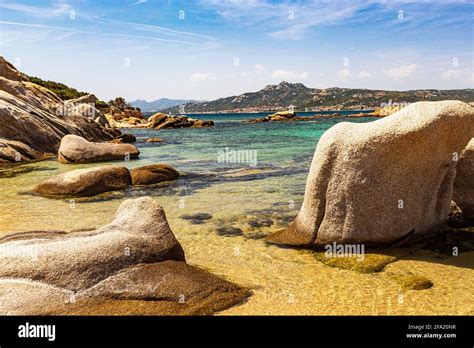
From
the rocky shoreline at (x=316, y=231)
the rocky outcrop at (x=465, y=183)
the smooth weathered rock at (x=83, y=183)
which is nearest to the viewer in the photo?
the rocky shoreline at (x=316, y=231)

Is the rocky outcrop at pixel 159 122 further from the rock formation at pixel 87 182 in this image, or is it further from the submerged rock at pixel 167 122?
the rock formation at pixel 87 182

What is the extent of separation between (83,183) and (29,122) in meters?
16.6

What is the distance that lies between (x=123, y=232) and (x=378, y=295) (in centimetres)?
471

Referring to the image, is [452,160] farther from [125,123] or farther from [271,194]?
[125,123]

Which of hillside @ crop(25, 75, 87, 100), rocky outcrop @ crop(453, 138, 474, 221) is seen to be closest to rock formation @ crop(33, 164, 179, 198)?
rocky outcrop @ crop(453, 138, 474, 221)

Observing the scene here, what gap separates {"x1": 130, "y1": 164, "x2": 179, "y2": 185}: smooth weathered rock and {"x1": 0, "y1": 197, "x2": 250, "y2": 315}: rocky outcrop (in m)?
11.4

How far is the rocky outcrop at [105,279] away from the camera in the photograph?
6391mm

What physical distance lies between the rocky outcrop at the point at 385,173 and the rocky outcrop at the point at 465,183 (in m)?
1.50

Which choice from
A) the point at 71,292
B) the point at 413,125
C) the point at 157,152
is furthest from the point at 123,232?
the point at 157,152

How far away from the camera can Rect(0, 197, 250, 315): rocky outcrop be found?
21.0ft

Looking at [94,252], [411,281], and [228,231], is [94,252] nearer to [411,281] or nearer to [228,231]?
[228,231]

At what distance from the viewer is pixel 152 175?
64.5 feet

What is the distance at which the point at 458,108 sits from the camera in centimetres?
919

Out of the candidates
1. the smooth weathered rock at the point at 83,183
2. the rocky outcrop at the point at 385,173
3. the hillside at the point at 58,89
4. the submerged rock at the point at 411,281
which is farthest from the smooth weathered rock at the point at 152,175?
the hillside at the point at 58,89
